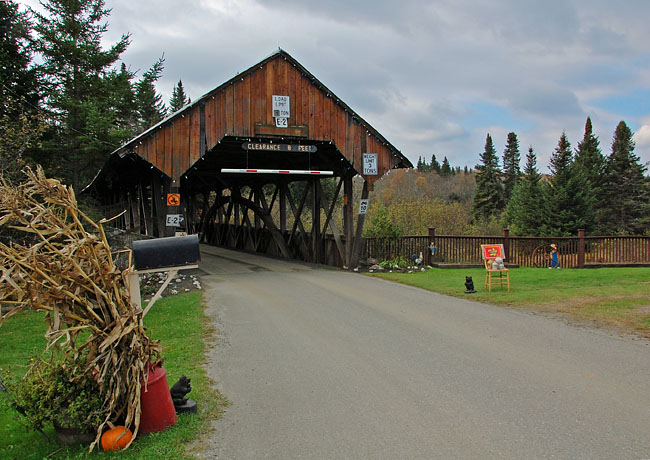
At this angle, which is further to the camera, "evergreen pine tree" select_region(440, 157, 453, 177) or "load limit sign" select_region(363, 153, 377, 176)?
"evergreen pine tree" select_region(440, 157, 453, 177)

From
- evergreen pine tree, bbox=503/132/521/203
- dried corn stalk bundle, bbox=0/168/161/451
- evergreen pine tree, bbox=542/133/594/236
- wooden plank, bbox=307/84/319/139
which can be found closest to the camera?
A: dried corn stalk bundle, bbox=0/168/161/451

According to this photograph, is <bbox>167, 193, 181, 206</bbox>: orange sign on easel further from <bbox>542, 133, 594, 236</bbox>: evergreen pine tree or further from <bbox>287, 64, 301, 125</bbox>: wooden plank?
<bbox>542, 133, 594, 236</bbox>: evergreen pine tree

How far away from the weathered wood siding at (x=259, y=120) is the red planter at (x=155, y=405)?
10.6 m

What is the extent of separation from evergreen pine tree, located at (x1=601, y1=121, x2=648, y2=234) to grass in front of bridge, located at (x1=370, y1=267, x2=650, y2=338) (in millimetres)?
33056

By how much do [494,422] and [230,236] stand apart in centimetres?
Answer: 2605

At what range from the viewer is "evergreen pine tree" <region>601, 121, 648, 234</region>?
1761 inches

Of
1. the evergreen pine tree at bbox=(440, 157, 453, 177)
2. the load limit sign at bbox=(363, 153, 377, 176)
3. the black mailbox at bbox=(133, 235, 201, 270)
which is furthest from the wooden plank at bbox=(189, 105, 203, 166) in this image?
the evergreen pine tree at bbox=(440, 157, 453, 177)

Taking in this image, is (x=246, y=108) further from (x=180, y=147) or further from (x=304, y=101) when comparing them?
(x=180, y=147)

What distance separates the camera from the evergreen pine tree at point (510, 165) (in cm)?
6594

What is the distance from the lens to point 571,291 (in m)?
11.9

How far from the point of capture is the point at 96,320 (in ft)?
13.1

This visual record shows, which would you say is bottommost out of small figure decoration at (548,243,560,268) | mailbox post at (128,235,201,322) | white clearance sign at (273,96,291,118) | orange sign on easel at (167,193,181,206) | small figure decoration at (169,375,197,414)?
small figure decoration at (169,375,197,414)

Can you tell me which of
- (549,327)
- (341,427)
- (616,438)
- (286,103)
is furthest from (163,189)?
(616,438)

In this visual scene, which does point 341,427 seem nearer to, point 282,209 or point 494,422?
point 494,422
